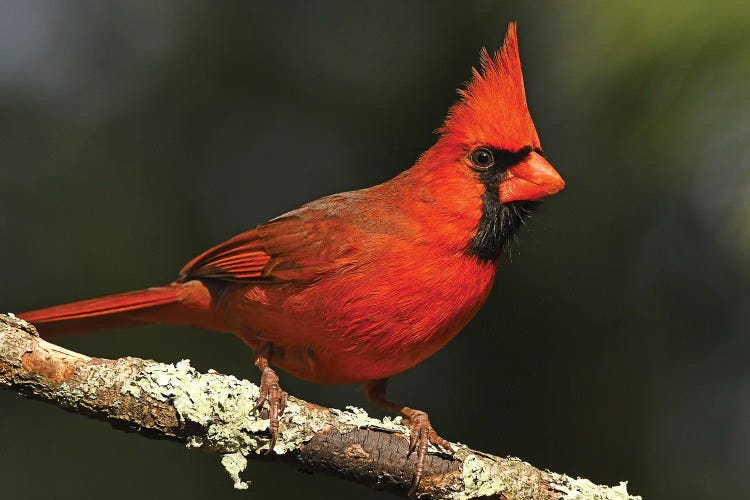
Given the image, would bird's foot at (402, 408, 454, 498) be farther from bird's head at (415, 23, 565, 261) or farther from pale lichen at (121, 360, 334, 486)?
bird's head at (415, 23, 565, 261)

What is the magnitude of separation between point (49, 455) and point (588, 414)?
255 cm

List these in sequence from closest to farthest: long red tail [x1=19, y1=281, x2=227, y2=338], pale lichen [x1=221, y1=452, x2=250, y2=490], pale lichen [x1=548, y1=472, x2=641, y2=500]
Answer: pale lichen [x1=221, y1=452, x2=250, y2=490] → pale lichen [x1=548, y1=472, x2=641, y2=500] → long red tail [x1=19, y1=281, x2=227, y2=338]

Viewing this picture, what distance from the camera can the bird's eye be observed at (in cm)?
336

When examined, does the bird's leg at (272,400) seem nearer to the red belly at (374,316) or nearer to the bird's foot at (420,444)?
the red belly at (374,316)

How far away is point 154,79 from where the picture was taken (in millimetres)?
5242

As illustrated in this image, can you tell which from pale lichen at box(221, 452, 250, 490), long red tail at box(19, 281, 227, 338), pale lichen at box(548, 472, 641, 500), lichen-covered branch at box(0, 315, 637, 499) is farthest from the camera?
long red tail at box(19, 281, 227, 338)

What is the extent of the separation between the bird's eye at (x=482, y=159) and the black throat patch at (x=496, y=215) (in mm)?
18

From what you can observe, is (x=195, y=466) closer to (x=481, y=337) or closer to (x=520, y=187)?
(x=481, y=337)

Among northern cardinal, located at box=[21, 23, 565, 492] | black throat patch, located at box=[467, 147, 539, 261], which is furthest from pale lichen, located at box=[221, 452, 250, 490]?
black throat patch, located at box=[467, 147, 539, 261]

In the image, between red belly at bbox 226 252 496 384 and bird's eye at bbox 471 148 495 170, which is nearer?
red belly at bbox 226 252 496 384

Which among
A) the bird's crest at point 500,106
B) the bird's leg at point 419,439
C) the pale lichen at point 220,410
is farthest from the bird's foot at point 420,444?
the bird's crest at point 500,106

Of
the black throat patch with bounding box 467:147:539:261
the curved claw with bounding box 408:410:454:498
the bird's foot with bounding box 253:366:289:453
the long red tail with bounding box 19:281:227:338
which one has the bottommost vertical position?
the curved claw with bounding box 408:410:454:498

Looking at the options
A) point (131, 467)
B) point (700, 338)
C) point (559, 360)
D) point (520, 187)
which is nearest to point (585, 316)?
point (559, 360)

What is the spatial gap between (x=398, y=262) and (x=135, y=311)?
1.13 metres
